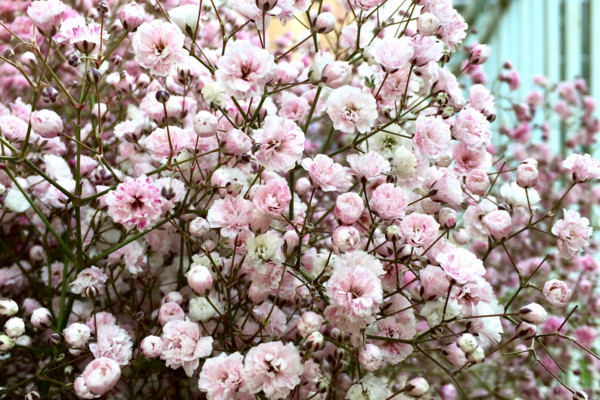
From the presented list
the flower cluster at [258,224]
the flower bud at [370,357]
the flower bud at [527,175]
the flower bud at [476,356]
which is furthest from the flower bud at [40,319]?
the flower bud at [527,175]

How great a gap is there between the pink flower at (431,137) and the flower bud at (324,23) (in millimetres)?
144

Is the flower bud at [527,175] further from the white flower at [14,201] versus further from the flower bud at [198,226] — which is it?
the white flower at [14,201]

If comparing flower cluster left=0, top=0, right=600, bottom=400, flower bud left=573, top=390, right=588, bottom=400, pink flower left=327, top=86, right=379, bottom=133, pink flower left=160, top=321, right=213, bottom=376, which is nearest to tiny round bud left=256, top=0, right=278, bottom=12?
flower cluster left=0, top=0, right=600, bottom=400

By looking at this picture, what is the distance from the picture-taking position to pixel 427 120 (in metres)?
0.62

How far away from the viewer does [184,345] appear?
1.84 ft

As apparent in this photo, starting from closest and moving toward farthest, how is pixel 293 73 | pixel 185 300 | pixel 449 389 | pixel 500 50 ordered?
pixel 185 300
pixel 293 73
pixel 449 389
pixel 500 50

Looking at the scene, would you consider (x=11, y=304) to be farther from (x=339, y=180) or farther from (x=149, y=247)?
(x=339, y=180)

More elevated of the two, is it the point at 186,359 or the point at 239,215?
the point at 239,215

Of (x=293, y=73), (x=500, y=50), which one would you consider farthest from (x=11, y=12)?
(x=500, y=50)

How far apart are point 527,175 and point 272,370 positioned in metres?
0.36

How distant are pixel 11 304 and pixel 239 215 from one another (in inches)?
9.3

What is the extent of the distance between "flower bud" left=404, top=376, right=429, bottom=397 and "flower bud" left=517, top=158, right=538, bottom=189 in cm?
25

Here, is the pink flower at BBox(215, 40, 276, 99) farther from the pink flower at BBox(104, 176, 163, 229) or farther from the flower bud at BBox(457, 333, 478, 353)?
the flower bud at BBox(457, 333, 478, 353)

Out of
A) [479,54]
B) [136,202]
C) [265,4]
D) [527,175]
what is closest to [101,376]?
[136,202]
